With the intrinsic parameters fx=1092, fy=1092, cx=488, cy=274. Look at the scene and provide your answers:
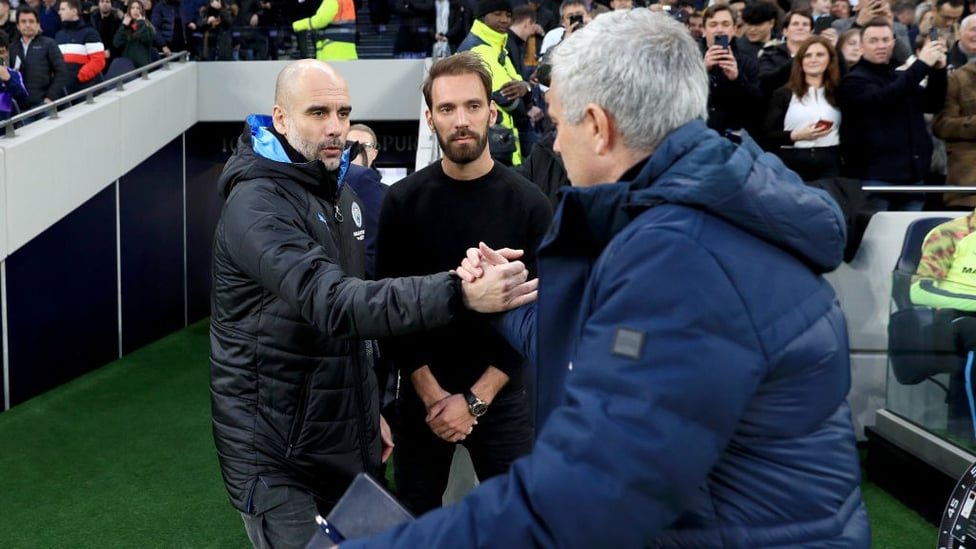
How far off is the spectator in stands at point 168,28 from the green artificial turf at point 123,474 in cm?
543

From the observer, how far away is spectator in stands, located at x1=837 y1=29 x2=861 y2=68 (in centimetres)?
712

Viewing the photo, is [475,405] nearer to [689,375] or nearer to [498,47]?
[689,375]

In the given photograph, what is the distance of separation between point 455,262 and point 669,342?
2.11 metres

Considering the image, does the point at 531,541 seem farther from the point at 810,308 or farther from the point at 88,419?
the point at 88,419

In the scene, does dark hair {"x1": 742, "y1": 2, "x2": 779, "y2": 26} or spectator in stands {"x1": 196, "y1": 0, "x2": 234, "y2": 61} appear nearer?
dark hair {"x1": 742, "y1": 2, "x2": 779, "y2": 26}

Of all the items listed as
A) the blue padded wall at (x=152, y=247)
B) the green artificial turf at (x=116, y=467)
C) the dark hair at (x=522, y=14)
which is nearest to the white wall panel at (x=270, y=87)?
the blue padded wall at (x=152, y=247)

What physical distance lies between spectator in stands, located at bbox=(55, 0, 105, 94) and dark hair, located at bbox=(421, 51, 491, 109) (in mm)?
8348

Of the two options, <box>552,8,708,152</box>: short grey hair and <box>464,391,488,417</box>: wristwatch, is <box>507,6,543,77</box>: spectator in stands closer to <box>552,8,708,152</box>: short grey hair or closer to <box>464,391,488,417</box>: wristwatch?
<box>464,391,488,417</box>: wristwatch

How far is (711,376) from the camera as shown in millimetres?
1487

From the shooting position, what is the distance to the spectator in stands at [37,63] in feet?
33.2

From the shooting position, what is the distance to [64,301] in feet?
28.3

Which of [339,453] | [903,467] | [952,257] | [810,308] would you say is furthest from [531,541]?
[903,467]

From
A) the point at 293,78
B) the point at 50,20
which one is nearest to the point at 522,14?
the point at 293,78

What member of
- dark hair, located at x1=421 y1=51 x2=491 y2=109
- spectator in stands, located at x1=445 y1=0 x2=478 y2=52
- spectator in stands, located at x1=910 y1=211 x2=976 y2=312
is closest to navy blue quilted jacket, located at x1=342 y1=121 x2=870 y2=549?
dark hair, located at x1=421 y1=51 x2=491 y2=109
